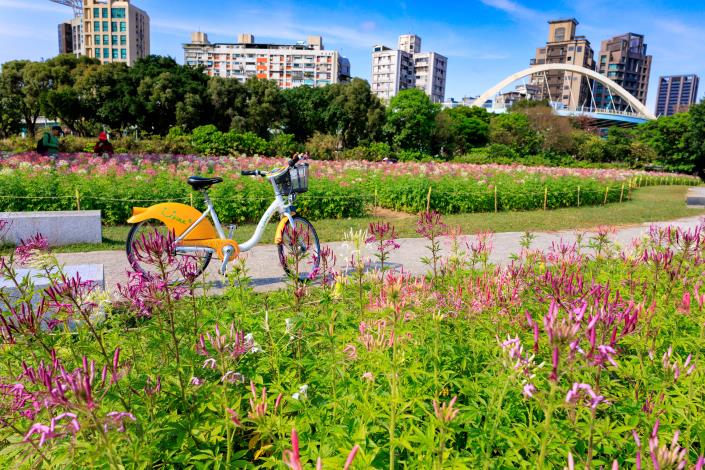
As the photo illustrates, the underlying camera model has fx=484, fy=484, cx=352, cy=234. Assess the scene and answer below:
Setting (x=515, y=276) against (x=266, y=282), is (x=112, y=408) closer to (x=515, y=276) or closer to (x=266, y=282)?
(x=515, y=276)

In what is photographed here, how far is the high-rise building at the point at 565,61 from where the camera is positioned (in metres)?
126

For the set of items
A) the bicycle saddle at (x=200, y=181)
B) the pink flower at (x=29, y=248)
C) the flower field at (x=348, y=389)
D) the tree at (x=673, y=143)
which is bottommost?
the flower field at (x=348, y=389)

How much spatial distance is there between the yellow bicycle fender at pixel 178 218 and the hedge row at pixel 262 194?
4.44 metres

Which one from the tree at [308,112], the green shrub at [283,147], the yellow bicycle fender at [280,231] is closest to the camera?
the yellow bicycle fender at [280,231]

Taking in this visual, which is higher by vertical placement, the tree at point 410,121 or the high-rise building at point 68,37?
the high-rise building at point 68,37

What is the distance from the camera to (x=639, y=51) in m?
149

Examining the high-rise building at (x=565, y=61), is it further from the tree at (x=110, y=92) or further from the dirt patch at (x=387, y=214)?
the dirt patch at (x=387, y=214)

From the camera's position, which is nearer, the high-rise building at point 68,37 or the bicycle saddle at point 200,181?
the bicycle saddle at point 200,181

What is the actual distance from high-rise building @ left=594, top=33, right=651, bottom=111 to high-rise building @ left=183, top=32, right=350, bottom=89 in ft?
287

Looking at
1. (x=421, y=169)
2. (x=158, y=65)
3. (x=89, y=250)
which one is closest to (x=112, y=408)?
(x=89, y=250)

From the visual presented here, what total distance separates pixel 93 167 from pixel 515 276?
1162cm

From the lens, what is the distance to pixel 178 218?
550 centimetres

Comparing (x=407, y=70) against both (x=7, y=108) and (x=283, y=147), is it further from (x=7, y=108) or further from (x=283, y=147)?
(x=283, y=147)

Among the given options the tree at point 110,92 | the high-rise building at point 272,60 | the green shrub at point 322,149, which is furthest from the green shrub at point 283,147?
the high-rise building at point 272,60
